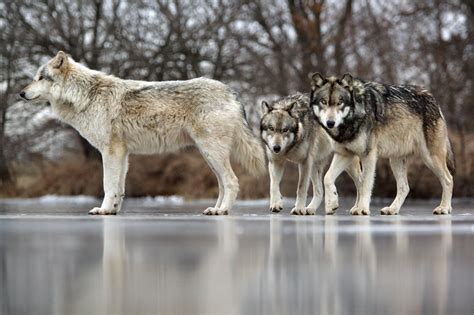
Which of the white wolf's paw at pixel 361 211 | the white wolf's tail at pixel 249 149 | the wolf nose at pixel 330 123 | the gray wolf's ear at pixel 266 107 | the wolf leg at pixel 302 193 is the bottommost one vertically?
the white wolf's paw at pixel 361 211

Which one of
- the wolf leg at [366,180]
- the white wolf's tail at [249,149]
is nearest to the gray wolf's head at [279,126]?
the white wolf's tail at [249,149]

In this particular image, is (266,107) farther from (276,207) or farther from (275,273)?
(275,273)

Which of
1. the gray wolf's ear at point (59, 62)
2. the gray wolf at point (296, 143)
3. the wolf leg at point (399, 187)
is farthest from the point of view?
the gray wolf's ear at point (59, 62)

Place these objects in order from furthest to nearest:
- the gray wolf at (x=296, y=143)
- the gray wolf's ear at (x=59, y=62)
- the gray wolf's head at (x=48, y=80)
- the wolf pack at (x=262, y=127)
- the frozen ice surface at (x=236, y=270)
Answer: the gray wolf's ear at (x=59, y=62) → the gray wolf's head at (x=48, y=80) → the gray wolf at (x=296, y=143) → the wolf pack at (x=262, y=127) → the frozen ice surface at (x=236, y=270)

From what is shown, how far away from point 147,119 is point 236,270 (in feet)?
21.7

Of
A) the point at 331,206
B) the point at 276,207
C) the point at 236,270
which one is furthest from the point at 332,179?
the point at 236,270

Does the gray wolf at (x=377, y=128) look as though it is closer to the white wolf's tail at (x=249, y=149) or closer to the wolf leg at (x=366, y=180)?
the wolf leg at (x=366, y=180)

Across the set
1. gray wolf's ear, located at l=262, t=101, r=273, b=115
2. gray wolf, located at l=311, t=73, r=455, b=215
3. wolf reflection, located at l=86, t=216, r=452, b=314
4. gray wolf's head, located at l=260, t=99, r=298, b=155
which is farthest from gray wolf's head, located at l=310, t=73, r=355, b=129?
wolf reflection, located at l=86, t=216, r=452, b=314

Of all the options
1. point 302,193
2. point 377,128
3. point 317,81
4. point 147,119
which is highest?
point 317,81

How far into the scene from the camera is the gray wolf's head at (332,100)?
11289 millimetres

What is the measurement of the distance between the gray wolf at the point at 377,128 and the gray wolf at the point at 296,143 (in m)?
0.41

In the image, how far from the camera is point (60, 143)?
24.4 meters

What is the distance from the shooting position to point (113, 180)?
11.7m

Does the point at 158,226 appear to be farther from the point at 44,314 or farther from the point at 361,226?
the point at 44,314
